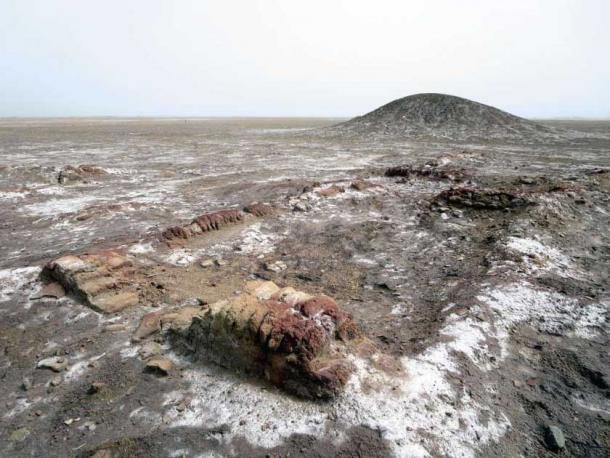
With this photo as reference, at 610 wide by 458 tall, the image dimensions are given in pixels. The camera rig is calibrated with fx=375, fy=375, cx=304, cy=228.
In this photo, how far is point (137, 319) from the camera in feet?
15.8

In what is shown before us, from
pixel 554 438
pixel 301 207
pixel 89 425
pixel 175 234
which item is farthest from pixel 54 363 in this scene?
pixel 301 207

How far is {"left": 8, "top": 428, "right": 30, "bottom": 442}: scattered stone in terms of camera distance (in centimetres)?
321

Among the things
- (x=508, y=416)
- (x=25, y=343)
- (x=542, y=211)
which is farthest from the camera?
(x=542, y=211)

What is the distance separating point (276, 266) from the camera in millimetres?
6594

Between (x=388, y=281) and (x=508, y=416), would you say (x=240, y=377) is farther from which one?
(x=388, y=281)

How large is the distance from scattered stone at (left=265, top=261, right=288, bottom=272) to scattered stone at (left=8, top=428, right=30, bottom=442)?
381cm

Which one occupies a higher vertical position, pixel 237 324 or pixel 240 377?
pixel 237 324

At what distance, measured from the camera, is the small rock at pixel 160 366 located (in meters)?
3.83

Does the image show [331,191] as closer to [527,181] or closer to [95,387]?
[527,181]

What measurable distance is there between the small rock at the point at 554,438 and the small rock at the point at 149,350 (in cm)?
381

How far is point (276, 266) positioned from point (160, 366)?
3.01m

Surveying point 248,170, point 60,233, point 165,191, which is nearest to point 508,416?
point 60,233

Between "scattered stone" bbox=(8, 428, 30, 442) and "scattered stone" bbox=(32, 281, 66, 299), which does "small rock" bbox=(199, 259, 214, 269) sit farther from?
"scattered stone" bbox=(8, 428, 30, 442)

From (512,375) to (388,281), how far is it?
2.41m
